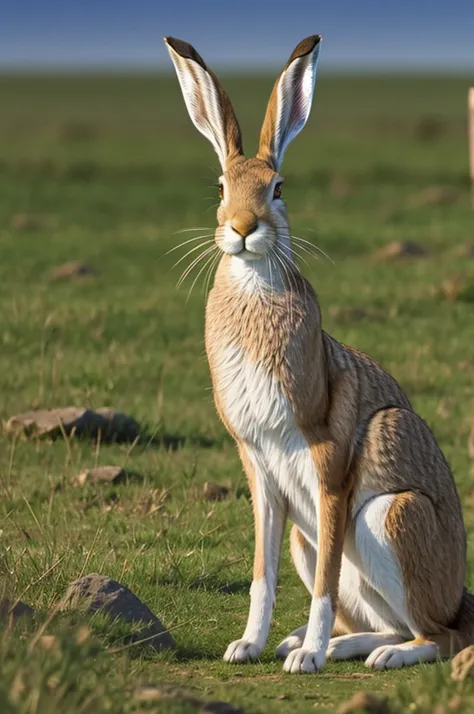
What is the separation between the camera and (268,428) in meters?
6.44

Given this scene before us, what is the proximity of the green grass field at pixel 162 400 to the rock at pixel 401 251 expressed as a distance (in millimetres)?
132

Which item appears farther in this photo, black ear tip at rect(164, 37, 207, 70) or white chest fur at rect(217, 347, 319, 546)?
black ear tip at rect(164, 37, 207, 70)

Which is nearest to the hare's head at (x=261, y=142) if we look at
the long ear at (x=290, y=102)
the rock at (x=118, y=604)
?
the long ear at (x=290, y=102)

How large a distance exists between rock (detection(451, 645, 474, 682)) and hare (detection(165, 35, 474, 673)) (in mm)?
966

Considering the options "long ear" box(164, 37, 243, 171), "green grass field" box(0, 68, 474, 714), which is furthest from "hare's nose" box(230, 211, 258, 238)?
"green grass field" box(0, 68, 474, 714)

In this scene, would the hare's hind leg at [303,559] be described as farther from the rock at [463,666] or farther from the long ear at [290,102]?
the long ear at [290,102]

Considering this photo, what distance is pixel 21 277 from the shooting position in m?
17.1

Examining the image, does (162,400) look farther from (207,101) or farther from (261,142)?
(207,101)

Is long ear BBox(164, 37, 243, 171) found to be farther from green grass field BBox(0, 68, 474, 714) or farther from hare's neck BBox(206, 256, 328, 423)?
green grass field BBox(0, 68, 474, 714)

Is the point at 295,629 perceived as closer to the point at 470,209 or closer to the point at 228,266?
the point at 228,266

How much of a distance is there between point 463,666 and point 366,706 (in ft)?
1.76

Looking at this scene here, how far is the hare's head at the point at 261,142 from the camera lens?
20.4 feet

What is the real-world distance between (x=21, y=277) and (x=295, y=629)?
10.4 meters

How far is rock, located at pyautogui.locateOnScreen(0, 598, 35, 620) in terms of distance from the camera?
6.01 metres
